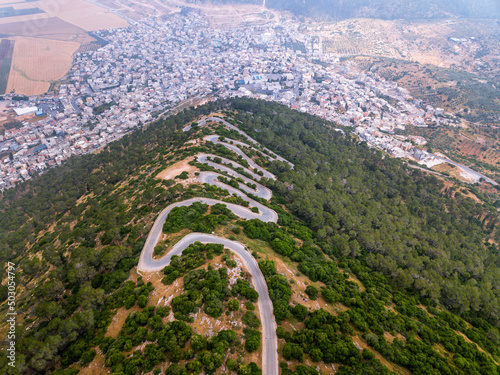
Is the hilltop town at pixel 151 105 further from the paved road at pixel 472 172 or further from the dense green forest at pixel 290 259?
the dense green forest at pixel 290 259

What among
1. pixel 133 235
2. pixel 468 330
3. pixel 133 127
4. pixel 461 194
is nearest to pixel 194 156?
pixel 133 235

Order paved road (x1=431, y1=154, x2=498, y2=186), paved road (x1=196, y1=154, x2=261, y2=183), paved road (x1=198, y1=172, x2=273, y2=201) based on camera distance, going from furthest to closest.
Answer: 1. paved road (x1=431, y1=154, x2=498, y2=186)
2. paved road (x1=196, y1=154, x2=261, y2=183)
3. paved road (x1=198, y1=172, x2=273, y2=201)

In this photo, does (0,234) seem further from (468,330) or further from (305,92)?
(305,92)

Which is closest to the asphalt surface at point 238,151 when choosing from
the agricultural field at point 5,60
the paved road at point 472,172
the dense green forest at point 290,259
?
the dense green forest at point 290,259

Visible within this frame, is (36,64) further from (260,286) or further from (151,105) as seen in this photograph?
(260,286)

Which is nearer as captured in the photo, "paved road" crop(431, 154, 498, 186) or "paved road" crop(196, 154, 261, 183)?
"paved road" crop(196, 154, 261, 183)

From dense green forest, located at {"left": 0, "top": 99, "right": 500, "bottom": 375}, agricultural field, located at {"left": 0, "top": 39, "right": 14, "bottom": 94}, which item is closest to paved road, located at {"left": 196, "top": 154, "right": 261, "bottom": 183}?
dense green forest, located at {"left": 0, "top": 99, "right": 500, "bottom": 375}

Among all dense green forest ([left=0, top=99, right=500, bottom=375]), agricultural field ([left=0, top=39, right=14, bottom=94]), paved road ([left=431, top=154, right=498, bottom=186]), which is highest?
agricultural field ([left=0, top=39, right=14, bottom=94])

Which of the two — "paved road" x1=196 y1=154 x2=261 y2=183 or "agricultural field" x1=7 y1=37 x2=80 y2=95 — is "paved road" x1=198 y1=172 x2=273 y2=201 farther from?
"agricultural field" x1=7 y1=37 x2=80 y2=95

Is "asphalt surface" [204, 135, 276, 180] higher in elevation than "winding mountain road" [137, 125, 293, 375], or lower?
higher
